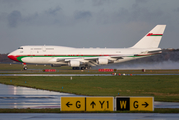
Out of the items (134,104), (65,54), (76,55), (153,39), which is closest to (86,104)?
(134,104)

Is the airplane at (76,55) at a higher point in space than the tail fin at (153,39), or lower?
lower

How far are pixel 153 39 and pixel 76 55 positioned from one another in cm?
2018

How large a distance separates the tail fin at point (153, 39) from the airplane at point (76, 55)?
6.62 feet

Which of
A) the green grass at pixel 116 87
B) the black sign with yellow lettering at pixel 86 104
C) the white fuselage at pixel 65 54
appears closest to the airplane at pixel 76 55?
the white fuselage at pixel 65 54

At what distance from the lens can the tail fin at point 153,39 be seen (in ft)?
235

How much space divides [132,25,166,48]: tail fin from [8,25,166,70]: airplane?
2019mm

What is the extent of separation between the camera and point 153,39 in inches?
2817

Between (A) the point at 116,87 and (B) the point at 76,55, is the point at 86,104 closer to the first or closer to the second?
(A) the point at 116,87

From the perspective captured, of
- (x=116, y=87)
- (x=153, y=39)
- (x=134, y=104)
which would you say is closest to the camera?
(x=134, y=104)

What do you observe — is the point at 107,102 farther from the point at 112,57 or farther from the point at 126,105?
the point at 112,57

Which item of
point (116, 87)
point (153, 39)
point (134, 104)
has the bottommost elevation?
point (134, 104)

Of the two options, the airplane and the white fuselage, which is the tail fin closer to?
the airplane

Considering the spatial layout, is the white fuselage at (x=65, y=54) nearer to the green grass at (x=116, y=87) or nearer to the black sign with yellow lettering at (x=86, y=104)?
the green grass at (x=116, y=87)

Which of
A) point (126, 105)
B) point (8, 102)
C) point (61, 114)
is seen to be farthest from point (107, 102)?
point (8, 102)
